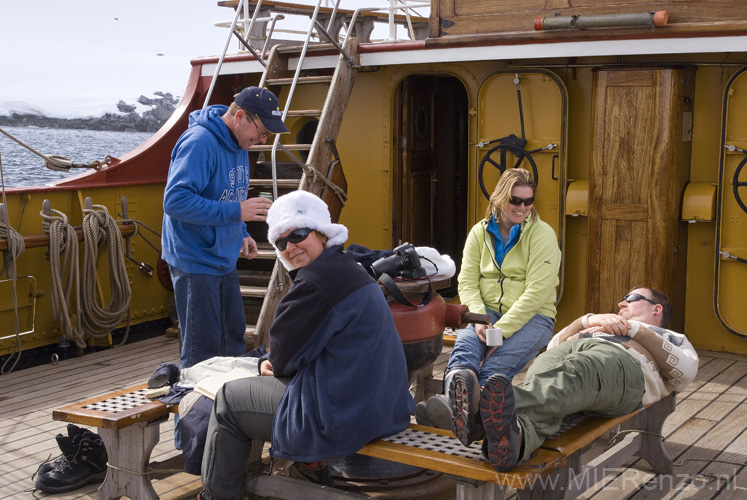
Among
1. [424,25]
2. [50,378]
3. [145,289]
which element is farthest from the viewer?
[424,25]

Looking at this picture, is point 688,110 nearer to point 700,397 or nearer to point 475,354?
point 700,397

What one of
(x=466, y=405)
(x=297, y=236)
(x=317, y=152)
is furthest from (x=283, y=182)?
(x=466, y=405)

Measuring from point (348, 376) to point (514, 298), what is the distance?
59.9 inches

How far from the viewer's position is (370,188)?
7477 millimetres

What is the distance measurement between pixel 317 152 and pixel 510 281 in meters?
2.46

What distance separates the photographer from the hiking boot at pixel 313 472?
3471 millimetres

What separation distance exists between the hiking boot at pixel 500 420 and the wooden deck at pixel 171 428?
111cm

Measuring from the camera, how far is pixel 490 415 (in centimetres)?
285

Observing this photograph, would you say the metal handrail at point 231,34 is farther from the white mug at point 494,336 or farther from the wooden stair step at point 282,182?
the white mug at point 494,336

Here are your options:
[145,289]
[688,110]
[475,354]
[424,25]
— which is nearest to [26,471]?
[475,354]

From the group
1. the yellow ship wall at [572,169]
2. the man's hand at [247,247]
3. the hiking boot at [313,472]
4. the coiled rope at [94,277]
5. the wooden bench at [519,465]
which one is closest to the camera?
the wooden bench at [519,465]

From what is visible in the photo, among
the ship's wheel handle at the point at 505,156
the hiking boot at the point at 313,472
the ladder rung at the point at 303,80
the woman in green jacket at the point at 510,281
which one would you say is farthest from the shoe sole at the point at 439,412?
the ladder rung at the point at 303,80

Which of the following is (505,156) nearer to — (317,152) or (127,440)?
(317,152)

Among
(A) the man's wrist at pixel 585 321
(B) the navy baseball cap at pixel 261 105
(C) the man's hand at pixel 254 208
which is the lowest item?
(A) the man's wrist at pixel 585 321
